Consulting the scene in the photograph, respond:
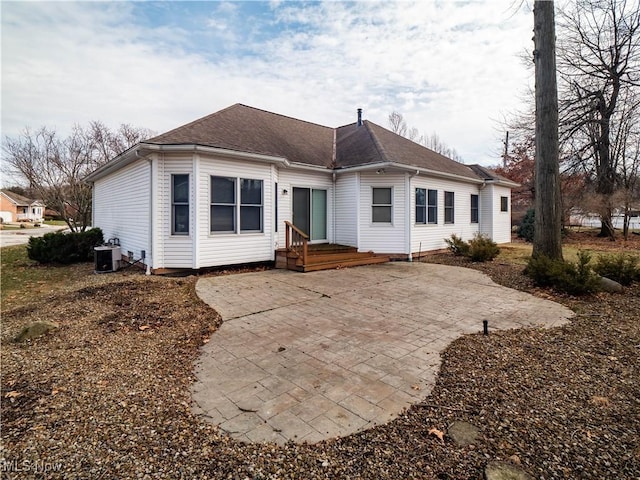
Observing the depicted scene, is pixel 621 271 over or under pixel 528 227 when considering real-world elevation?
under

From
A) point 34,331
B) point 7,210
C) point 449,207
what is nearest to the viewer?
point 34,331

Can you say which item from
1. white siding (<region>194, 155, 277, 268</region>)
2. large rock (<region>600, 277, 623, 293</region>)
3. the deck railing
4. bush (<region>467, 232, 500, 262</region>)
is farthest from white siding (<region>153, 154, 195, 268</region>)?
large rock (<region>600, 277, 623, 293</region>)

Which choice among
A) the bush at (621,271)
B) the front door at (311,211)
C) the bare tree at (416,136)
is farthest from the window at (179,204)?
the bare tree at (416,136)

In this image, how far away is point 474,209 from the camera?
15.0m

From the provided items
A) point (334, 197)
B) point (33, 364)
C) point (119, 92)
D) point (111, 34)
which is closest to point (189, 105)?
point (119, 92)

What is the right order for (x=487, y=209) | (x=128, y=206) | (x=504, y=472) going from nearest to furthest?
(x=504, y=472) < (x=128, y=206) < (x=487, y=209)

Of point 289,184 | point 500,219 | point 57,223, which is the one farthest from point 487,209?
point 57,223

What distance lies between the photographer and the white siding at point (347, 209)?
11.2 m

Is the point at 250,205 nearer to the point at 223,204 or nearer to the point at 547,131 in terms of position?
the point at 223,204

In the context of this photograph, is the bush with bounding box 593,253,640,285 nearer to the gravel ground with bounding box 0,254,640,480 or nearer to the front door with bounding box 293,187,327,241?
the gravel ground with bounding box 0,254,640,480

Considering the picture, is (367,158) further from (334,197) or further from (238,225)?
(238,225)

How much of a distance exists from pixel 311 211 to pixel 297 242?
173 cm

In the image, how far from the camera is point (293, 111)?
2112 centimetres

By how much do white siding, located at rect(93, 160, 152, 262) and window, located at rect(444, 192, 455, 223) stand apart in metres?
10.7
